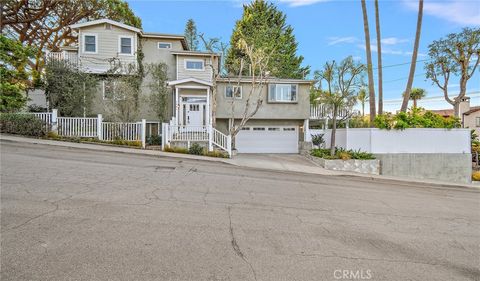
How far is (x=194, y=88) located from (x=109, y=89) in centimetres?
526

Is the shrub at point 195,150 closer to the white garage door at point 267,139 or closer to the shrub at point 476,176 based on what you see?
the white garage door at point 267,139

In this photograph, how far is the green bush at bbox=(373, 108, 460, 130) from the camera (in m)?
18.0

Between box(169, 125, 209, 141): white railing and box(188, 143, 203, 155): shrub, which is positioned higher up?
box(169, 125, 209, 141): white railing

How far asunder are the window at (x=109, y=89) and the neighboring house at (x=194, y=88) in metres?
0.06

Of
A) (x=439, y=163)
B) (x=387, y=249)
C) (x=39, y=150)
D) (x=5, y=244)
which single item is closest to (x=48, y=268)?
(x=5, y=244)

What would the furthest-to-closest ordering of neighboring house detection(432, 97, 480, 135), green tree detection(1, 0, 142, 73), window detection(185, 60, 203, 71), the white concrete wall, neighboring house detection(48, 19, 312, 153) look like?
neighboring house detection(432, 97, 480, 135) < green tree detection(1, 0, 142, 73) < window detection(185, 60, 203, 71) < neighboring house detection(48, 19, 312, 153) < the white concrete wall

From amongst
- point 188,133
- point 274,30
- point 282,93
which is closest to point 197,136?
point 188,133

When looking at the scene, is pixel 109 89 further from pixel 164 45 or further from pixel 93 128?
pixel 164 45

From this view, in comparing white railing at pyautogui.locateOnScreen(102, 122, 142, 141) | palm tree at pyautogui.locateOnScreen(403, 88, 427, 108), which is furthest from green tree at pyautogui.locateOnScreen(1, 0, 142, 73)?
palm tree at pyautogui.locateOnScreen(403, 88, 427, 108)

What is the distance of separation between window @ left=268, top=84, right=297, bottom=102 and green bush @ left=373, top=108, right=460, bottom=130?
6.18m

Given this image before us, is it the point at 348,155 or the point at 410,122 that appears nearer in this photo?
the point at 348,155

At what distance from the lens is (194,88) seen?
19.4m

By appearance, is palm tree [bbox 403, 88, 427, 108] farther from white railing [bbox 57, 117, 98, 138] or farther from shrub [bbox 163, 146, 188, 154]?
white railing [bbox 57, 117, 98, 138]

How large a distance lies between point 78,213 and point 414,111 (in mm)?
20043
